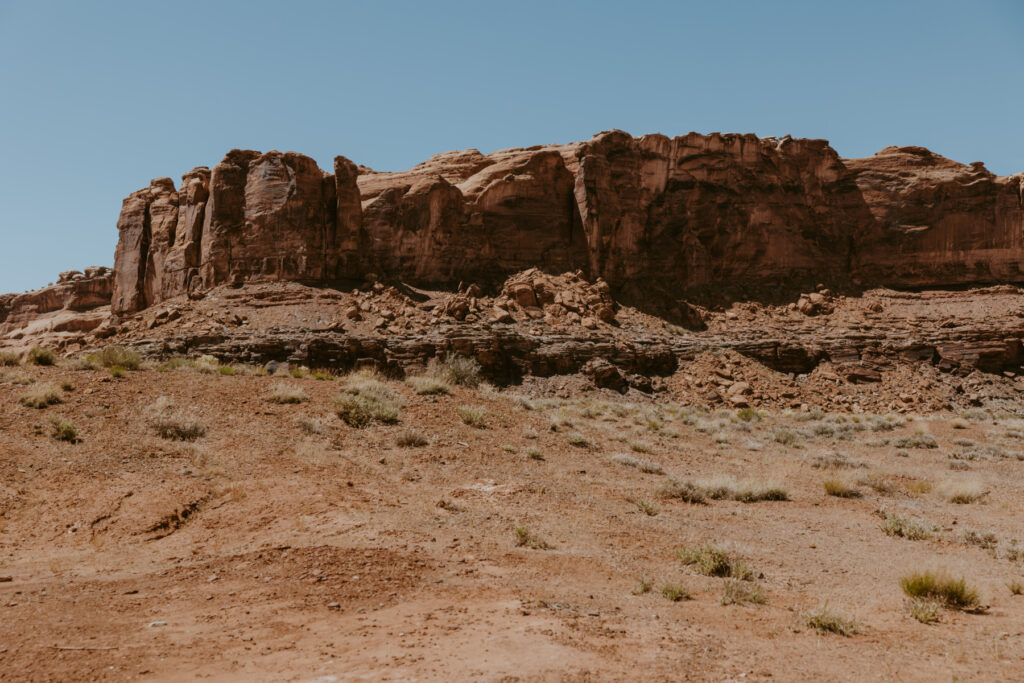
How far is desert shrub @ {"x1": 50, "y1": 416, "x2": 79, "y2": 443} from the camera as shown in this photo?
34.1 ft

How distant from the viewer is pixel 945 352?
32.2 m

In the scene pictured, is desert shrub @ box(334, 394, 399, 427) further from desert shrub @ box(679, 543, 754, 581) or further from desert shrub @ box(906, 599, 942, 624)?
desert shrub @ box(906, 599, 942, 624)

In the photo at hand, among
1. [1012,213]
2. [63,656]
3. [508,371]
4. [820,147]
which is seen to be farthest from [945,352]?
[63,656]

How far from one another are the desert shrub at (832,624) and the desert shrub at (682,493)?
5.57m

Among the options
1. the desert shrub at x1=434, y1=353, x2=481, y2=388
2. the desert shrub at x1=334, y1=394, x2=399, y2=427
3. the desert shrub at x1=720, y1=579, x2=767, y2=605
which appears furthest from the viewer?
the desert shrub at x1=434, y1=353, x2=481, y2=388

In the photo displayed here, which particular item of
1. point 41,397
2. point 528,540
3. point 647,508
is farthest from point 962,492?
point 41,397

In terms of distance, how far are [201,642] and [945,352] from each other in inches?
1451

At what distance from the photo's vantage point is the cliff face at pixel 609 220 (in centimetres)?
3659

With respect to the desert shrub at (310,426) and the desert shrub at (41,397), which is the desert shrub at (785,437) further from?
the desert shrub at (41,397)

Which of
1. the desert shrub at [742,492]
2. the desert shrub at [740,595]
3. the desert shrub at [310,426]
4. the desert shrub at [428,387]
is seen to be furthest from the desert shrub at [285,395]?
the desert shrub at [740,595]

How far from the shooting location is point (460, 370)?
84.5 ft

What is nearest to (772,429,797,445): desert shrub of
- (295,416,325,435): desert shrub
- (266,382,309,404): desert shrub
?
(295,416,325,435): desert shrub

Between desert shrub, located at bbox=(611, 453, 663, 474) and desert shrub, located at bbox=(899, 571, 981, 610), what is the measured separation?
23.3 ft

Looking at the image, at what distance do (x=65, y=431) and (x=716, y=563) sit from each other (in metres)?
10.3
